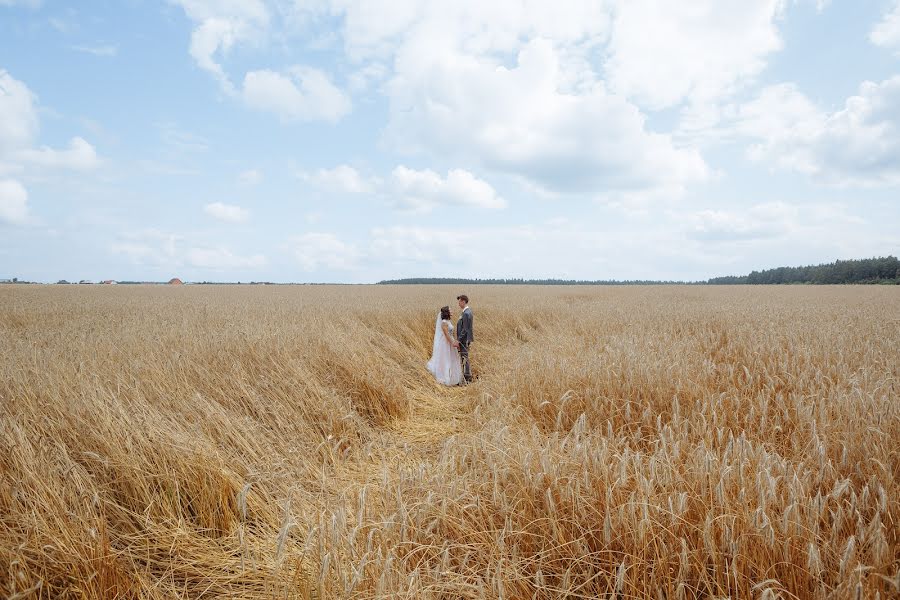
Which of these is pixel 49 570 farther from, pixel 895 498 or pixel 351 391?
pixel 895 498

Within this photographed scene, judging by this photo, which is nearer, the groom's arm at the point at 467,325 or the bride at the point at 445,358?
the bride at the point at 445,358

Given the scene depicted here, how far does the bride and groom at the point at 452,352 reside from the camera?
8930 millimetres

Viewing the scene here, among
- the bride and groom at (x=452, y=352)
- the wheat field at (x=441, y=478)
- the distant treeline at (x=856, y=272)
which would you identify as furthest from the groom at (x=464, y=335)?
the distant treeline at (x=856, y=272)

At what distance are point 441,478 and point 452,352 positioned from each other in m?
6.44

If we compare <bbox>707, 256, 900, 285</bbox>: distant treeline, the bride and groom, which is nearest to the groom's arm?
the bride and groom

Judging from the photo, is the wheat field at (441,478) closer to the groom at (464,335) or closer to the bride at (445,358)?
the bride at (445,358)

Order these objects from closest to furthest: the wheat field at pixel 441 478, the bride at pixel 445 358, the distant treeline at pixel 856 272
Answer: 1. the wheat field at pixel 441 478
2. the bride at pixel 445 358
3. the distant treeline at pixel 856 272

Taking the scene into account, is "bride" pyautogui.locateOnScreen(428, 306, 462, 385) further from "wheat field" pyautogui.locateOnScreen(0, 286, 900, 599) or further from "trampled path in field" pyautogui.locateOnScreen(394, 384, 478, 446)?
"wheat field" pyautogui.locateOnScreen(0, 286, 900, 599)

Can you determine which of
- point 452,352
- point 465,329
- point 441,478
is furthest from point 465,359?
point 441,478

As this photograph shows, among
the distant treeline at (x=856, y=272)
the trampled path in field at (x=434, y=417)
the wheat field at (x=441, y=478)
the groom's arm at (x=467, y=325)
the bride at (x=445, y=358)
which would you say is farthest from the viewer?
the distant treeline at (x=856, y=272)

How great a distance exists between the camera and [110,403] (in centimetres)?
390

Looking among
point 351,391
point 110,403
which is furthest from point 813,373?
point 110,403

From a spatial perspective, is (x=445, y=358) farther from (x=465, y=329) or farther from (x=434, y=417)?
(x=434, y=417)

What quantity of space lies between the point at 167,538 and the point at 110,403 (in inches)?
74.7
